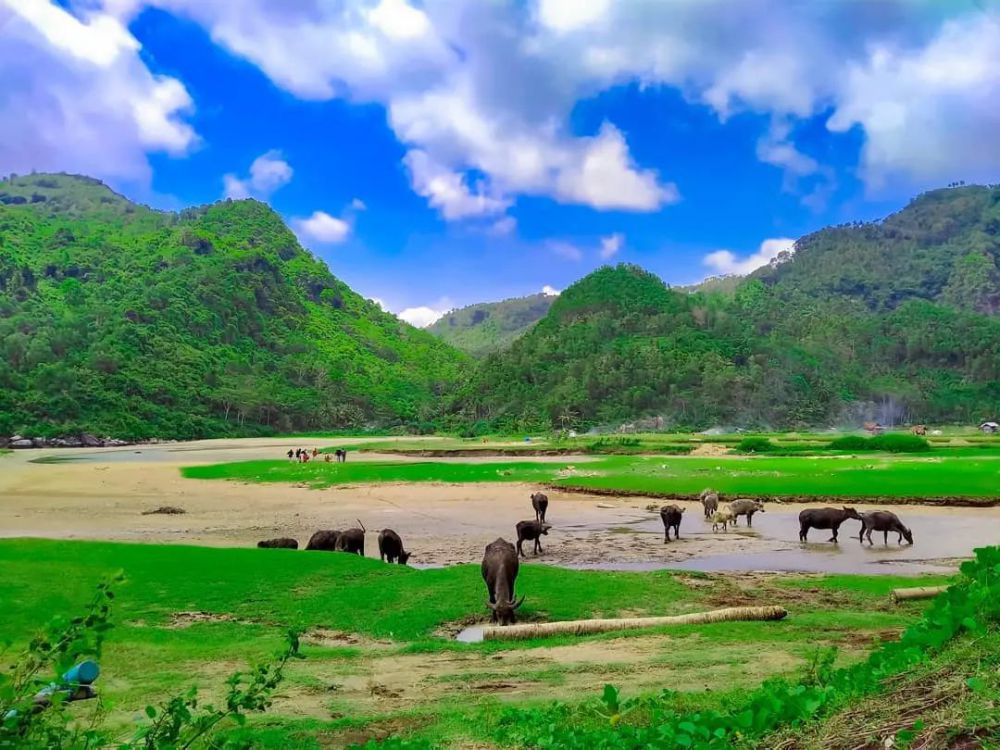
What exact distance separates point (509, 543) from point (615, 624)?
19.4 feet

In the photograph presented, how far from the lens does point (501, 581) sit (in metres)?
15.2

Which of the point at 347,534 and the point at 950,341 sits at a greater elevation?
the point at 950,341

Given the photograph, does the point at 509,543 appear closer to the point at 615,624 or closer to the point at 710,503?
the point at 615,624

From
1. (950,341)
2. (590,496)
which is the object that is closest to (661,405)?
(950,341)

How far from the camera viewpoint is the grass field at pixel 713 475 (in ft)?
126

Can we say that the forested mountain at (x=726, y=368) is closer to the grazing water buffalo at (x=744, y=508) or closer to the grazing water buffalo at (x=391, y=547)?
the grazing water buffalo at (x=744, y=508)

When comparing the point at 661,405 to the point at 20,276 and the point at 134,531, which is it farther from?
the point at 20,276

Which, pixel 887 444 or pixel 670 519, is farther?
pixel 887 444

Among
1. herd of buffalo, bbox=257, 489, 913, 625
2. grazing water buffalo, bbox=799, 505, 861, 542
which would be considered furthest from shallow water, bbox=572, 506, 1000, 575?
herd of buffalo, bbox=257, 489, 913, 625

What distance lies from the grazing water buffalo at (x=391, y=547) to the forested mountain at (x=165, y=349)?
4142 inches

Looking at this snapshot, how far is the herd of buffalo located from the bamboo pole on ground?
52.3 inches

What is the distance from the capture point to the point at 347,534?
23625 millimetres

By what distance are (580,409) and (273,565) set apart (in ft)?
391

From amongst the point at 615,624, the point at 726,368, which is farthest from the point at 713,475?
the point at 726,368
